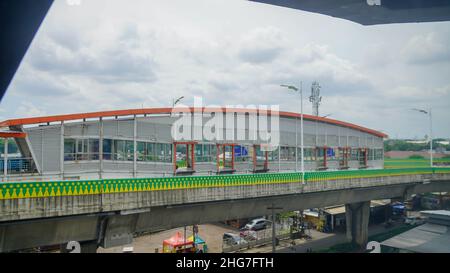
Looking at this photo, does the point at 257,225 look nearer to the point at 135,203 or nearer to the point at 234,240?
the point at 234,240

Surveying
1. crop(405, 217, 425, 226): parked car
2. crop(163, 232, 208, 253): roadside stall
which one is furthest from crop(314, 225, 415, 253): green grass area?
crop(163, 232, 208, 253): roadside stall

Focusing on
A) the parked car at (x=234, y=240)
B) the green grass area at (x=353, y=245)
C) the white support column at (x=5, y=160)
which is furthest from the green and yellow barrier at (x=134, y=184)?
the parked car at (x=234, y=240)

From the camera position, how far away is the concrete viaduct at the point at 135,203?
13.7 metres

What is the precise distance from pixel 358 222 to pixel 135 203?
27.5 meters

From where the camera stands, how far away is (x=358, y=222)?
3447 centimetres

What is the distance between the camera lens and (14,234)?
45.2ft

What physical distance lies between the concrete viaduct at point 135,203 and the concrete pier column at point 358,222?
741cm

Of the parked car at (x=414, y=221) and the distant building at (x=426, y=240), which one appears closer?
the distant building at (x=426, y=240)

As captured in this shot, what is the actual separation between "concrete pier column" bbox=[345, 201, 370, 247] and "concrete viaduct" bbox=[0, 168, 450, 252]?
7414mm

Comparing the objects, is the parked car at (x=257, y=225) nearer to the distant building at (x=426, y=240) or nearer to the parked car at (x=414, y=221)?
the distant building at (x=426, y=240)

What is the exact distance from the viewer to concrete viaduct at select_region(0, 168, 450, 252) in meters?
13.7

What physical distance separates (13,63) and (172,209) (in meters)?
13.1

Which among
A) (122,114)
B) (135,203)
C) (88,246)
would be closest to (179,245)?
(88,246)

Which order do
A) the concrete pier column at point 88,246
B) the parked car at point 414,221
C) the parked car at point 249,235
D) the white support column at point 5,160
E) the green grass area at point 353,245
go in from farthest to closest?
the parked car at point 414,221, the parked car at point 249,235, the green grass area at point 353,245, the concrete pier column at point 88,246, the white support column at point 5,160
